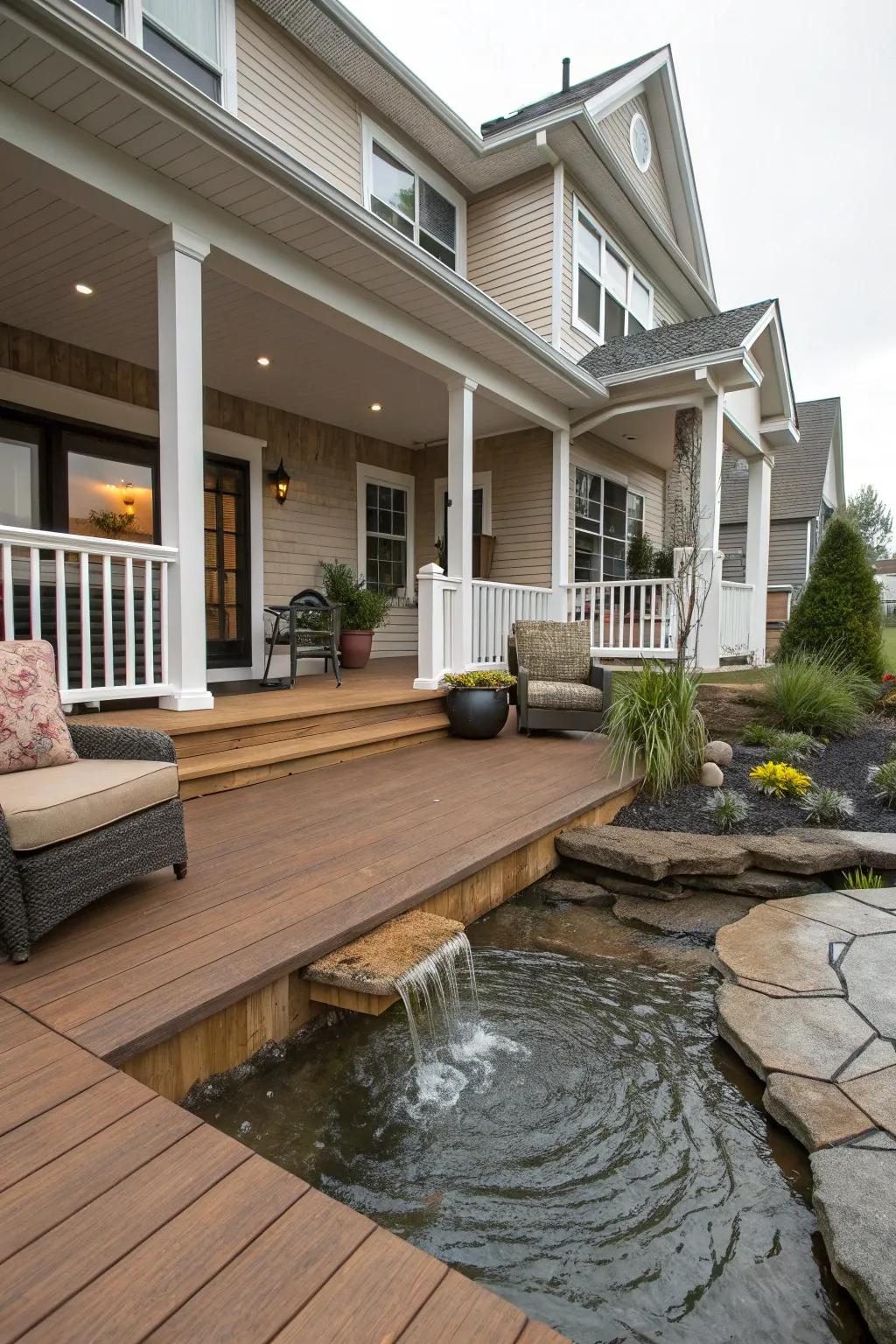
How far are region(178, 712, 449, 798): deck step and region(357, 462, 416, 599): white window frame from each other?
10.8 ft

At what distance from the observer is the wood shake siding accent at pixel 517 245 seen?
25.6 ft

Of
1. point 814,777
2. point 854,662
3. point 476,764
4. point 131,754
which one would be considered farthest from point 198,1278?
point 854,662

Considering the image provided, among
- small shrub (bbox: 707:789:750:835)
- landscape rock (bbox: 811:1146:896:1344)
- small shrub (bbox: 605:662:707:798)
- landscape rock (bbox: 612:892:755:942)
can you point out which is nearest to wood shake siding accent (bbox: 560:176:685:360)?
small shrub (bbox: 605:662:707:798)

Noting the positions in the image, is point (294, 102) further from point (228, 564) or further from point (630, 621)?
point (630, 621)

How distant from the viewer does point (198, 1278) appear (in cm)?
103

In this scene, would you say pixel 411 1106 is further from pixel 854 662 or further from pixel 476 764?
pixel 854 662

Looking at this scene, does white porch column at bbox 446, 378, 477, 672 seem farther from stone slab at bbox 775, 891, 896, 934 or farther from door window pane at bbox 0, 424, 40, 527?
stone slab at bbox 775, 891, 896, 934

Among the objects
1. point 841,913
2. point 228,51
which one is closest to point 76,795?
point 841,913

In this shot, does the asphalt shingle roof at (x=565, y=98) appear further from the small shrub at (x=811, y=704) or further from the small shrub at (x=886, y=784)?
the small shrub at (x=886, y=784)

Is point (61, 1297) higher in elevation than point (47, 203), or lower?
lower

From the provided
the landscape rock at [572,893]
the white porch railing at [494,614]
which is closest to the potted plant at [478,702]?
the white porch railing at [494,614]

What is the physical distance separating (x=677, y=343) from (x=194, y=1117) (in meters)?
7.67

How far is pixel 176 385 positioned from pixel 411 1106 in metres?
3.62

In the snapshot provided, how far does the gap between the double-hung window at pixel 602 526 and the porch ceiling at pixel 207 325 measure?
1.38 metres
